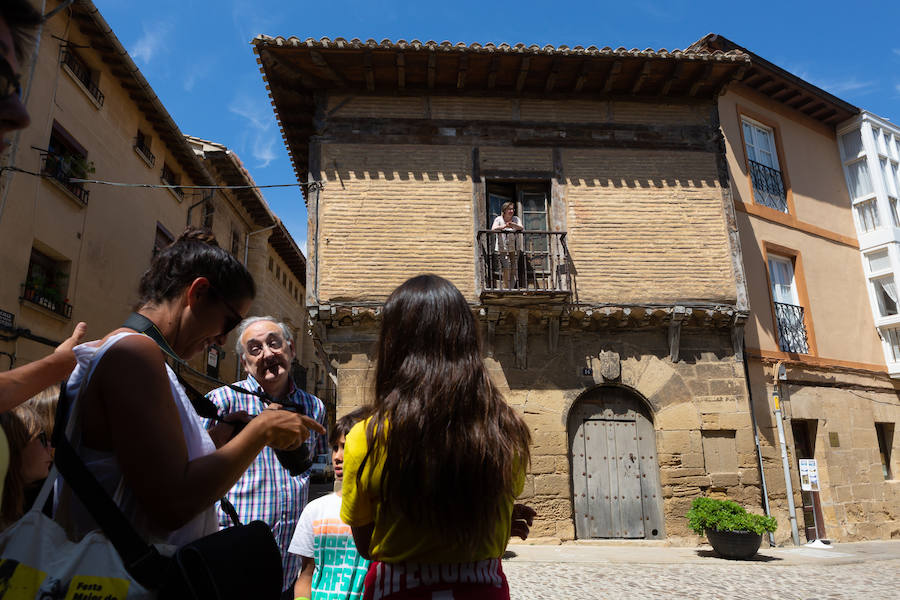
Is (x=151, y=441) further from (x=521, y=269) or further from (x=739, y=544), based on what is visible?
(x=521, y=269)

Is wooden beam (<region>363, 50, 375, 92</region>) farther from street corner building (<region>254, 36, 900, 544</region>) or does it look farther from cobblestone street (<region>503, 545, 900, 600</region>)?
cobblestone street (<region>503, 545, 900, 600</region>)

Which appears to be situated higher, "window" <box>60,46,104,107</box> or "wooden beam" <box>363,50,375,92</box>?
"window" <box>60,46,104,107</box>

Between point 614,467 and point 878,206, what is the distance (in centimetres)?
862

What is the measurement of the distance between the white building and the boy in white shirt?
1366 cm

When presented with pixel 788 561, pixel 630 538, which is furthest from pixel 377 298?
pixel 788 561

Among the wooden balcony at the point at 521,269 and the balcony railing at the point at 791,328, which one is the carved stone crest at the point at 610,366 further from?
the balcony railing at the point at 791,328

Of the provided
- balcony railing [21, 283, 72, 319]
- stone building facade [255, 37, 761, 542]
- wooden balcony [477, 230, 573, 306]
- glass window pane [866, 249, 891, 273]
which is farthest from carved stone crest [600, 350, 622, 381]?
balcony railing [21, 283, 72, 319]

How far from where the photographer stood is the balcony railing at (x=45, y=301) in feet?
33.4

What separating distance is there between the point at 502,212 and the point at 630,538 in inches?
227

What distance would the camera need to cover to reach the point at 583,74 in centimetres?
1067

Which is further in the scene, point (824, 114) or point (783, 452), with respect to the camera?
point (824, 114)

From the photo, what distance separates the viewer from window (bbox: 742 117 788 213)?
12.1 metres

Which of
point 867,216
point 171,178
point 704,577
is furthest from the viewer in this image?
point 171,178

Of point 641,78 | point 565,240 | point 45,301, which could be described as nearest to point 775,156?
point 641,78
